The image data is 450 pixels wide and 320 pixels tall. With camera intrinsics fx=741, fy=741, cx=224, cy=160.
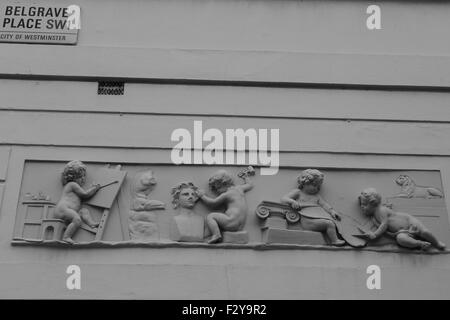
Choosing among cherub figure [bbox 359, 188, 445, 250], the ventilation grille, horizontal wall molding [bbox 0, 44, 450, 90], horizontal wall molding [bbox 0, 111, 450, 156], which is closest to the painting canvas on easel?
horizontal wall molding [bbox 0, 111, 450, 156]

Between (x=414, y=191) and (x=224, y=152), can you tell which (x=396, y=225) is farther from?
(x=224, y=152)

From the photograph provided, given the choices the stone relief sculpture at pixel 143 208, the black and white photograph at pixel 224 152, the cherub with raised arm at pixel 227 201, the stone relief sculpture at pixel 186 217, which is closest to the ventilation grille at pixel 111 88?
the black and white photograph at pixel 224 152

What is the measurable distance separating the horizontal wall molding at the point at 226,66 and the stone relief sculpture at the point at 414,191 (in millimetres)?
1440

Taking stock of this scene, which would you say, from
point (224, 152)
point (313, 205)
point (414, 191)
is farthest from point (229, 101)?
point (414, 191)

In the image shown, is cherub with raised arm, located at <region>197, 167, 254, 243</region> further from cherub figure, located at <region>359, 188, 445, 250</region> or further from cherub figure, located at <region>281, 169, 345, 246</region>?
cherub figure, located at <region>359, 188, 445, 250</region>

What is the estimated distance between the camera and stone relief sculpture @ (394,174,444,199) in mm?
9016

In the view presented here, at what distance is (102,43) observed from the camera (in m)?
10.1

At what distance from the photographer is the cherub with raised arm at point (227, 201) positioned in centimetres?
861

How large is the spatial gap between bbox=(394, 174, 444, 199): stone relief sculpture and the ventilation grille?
12.2 ft

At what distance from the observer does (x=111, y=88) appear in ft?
31.8

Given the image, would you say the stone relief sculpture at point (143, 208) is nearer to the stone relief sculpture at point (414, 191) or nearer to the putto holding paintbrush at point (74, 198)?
the putto holding paintbrush at point (74, 198)

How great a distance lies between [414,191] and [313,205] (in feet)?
4.23
